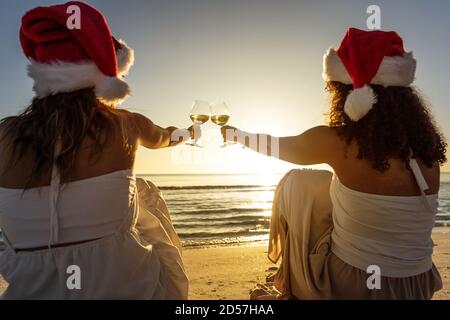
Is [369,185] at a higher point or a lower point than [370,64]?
lower

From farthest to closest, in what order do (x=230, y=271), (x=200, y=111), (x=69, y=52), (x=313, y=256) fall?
(x=230, y=271) → (x=200, y=111) → (x=313, y=256) → (x=69, y=52)

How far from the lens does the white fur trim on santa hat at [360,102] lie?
118 inches

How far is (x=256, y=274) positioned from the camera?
200 inches

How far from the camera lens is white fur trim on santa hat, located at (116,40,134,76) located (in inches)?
122

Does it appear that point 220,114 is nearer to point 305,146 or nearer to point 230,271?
point 305,146

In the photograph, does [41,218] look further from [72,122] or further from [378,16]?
[378,16]

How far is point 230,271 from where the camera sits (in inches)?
207

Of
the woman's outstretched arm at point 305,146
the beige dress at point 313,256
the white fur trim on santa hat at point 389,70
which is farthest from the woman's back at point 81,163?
the white fur trim on santa hat at point 389,70

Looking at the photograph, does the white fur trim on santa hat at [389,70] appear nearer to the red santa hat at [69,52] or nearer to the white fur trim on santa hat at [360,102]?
the white fur trim on santa hat at [360,102]

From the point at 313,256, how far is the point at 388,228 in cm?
55

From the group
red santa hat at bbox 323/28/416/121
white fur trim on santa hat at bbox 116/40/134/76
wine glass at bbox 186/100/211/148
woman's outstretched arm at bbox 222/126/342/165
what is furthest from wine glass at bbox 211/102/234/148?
red santa hat at bbox 323/28/416/121

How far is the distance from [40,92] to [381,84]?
2.22m

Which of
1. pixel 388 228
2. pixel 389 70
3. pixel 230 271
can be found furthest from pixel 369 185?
pixel 230 271
